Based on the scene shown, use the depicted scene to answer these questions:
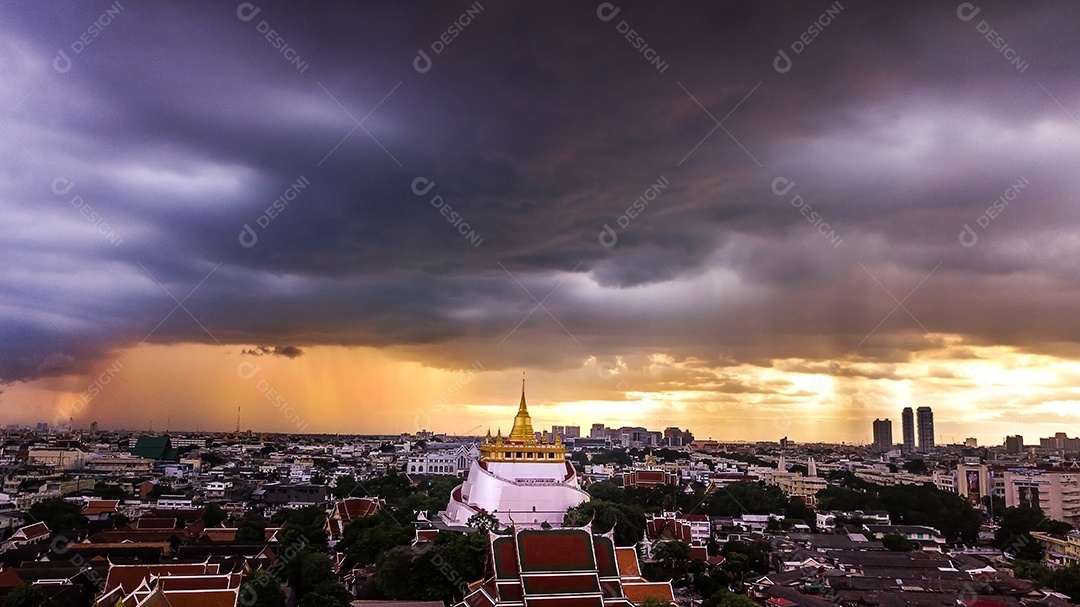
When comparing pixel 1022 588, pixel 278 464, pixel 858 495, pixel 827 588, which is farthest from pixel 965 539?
pixel 278 464

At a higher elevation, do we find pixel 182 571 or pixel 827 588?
pixel 182 571

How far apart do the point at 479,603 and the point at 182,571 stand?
40.4ft

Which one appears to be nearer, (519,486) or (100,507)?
(519,486)

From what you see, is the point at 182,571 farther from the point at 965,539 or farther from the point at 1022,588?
the point at 965,539

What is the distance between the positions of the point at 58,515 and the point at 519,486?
30.7m

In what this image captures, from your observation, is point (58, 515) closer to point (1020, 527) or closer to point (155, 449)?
point (1020, 527)

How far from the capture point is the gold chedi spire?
53.5 m

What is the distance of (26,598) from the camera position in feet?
103

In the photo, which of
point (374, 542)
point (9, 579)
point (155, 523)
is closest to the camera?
point (9, 579)

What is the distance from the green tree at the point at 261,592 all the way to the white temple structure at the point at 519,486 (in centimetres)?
1515

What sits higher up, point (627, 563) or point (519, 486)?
point (519, 486)

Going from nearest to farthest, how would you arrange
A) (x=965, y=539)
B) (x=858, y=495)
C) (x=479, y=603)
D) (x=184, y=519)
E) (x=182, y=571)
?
(x=479, y=603) → (x=182, y=571) → (x=184, y=519) → (x=965, y=539) → (x=858, y=495)

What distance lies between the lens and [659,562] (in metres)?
39.8

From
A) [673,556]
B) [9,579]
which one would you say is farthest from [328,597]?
[673,556]
